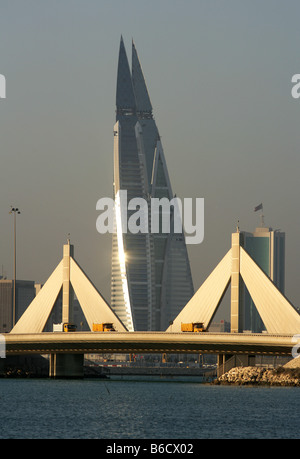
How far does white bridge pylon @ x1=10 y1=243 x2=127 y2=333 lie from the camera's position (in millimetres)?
127875

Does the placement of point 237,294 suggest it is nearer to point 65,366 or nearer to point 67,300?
point 67,300

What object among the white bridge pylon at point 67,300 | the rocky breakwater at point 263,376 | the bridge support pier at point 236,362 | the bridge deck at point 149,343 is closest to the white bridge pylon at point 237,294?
A: the bridge deck at point 149,343

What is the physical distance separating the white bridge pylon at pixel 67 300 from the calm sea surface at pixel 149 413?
64.1 ft

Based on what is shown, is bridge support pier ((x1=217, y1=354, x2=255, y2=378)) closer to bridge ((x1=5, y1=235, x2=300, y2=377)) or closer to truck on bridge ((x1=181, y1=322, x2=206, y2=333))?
bridge ((x1=5, y1=235, x2=300, y2=377))

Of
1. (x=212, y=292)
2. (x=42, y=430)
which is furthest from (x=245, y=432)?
(x=212, y=292)

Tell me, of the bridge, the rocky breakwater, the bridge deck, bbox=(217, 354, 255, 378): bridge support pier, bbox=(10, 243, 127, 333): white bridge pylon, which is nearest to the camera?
the bridge deck

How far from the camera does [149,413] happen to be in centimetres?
7781

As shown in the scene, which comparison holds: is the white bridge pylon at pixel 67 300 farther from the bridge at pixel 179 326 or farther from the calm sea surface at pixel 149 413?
the calm sea surface at pixel 149 413

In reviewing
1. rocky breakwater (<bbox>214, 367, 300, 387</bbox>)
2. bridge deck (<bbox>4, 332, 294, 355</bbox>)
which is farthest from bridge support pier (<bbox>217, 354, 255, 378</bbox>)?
bridge deck (<bbox>4, 332, 294, 355</bbox>)

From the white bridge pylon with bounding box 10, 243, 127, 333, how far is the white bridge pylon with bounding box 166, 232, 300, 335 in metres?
10.00
